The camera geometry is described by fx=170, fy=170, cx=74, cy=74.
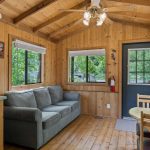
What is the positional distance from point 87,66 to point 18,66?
7.20 ft

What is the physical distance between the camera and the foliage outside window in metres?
3.86

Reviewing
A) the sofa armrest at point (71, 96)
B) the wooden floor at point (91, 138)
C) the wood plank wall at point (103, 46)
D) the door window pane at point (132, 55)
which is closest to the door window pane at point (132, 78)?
the wood plank wall at point (103, 46)

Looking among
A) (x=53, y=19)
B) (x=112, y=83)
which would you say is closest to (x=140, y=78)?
(x=112, y=83)

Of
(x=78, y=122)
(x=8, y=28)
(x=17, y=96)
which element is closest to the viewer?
(x=17, y=96)

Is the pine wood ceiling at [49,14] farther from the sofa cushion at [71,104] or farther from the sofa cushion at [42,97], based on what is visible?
the sofa cushion at [71,104]

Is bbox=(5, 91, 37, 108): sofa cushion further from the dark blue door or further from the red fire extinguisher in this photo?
the dark blue door

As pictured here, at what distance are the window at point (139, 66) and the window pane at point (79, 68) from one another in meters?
1.39

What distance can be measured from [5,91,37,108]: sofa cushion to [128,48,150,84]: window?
2.75 meters

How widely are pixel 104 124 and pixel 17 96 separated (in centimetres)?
228

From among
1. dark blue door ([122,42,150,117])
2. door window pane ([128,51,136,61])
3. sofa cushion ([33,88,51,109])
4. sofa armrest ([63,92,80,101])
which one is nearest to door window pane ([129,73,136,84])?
dark blue door ([122,42,150,117])

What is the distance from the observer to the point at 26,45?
160 inches

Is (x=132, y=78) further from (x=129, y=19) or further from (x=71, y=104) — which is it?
(x=71, y=104)

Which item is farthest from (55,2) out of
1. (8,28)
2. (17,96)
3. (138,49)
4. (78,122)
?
(78,122)

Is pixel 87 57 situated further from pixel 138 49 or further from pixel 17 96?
pixel 17 96
